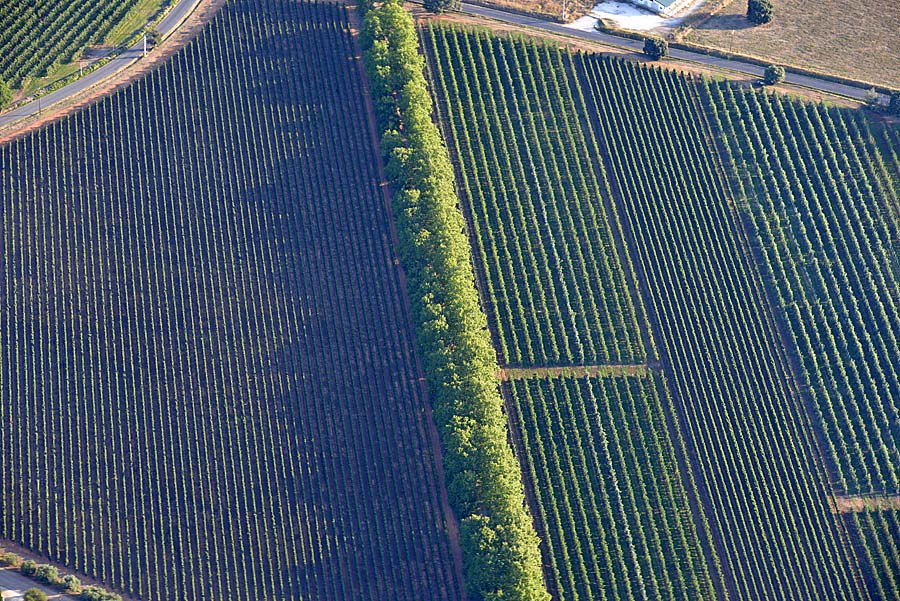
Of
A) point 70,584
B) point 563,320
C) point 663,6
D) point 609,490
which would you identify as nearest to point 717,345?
point 563,320

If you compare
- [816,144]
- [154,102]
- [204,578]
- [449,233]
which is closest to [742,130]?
[816,144]

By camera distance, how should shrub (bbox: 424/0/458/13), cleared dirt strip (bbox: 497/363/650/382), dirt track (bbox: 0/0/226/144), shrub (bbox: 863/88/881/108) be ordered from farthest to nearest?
shrub (bbox: 424/0/458/13), shrub (bbox: 863/88/881/108), dirt track (bbox: 0/0/226/144), cleared dirt strip (bbox: 497/363/650/382)

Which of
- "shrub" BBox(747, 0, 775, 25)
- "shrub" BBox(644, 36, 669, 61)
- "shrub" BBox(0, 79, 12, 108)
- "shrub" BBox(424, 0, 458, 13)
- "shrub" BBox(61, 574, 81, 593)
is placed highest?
"shrub" BBox(424, 0, 458, 13)

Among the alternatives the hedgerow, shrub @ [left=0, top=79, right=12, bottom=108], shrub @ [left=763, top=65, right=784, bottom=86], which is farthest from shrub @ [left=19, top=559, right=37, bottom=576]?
shrub @ [left=763, top=65, right=784, bottom=86]

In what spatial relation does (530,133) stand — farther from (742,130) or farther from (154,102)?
(154,102)

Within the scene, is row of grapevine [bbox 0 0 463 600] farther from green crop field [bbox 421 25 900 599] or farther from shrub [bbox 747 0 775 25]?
shrub [bbox 747 0 775 25]
